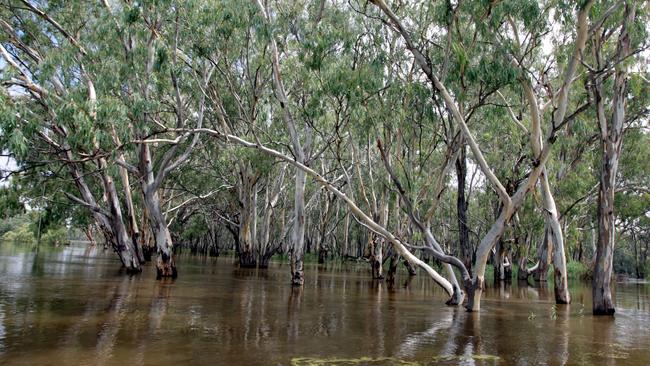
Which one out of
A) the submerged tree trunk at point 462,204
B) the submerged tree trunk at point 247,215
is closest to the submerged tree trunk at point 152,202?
the submerged tree trunk at point 247,215

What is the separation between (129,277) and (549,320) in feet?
47.9

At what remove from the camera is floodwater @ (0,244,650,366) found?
309 inches

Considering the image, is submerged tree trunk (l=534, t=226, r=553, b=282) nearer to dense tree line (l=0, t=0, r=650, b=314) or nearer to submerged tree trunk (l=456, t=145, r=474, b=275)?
dense tree line (l=0, t=0, r=650, b=314)

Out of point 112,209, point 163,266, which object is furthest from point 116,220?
point 163,266

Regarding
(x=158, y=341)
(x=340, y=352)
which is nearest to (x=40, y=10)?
(x=158, y=341)

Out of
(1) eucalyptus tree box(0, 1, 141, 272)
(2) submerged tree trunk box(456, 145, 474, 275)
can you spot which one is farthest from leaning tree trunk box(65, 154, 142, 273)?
(2) submerged tree trunk box(456, 145, 474, 275)

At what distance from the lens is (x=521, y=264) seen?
29844 millimetres

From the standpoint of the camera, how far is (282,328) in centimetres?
1036

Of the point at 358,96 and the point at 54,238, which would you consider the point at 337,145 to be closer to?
the point at 358,96

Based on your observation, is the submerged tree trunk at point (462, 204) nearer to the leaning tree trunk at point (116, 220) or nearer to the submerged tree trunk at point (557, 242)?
the submerged tree trunk at point (557, 242)

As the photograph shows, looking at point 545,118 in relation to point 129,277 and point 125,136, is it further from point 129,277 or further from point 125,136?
point 129,277

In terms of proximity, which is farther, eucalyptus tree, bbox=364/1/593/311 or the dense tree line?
the dense tree line

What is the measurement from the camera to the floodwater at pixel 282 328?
7.86 metres

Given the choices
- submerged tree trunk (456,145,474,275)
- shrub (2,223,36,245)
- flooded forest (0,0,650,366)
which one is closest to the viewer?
flooded forest (0,0,650,366)
